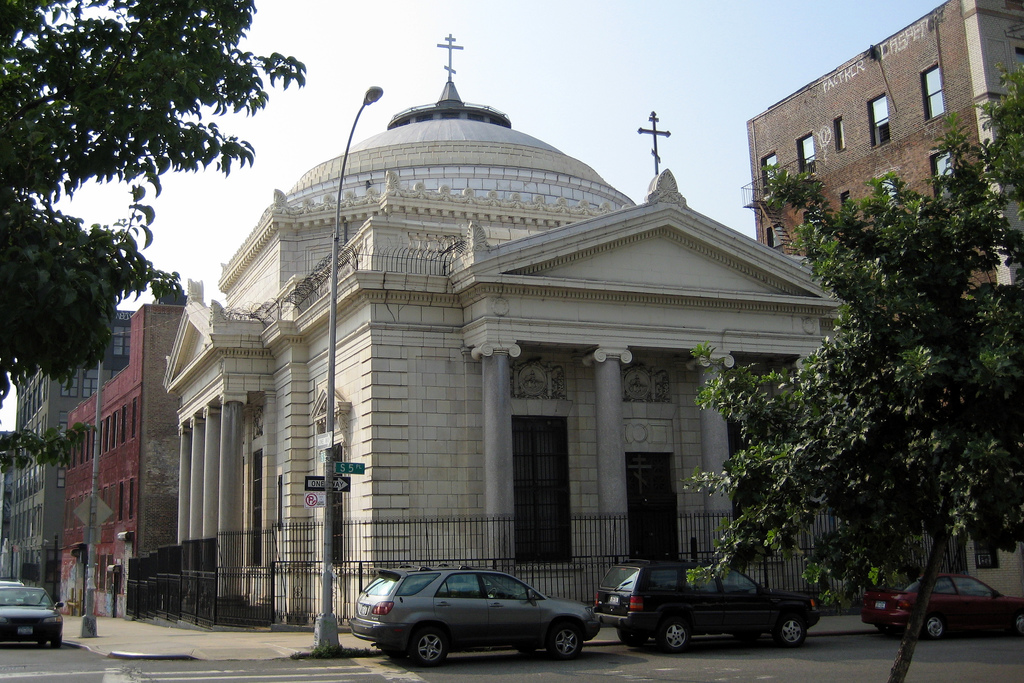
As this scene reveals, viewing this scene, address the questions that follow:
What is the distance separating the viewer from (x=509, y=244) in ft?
83.5

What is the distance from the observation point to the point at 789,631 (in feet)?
62.8

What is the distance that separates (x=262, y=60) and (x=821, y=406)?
280 inches

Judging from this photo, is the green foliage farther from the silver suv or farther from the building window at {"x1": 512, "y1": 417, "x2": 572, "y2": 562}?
the building window at {"x1": 512, "y1": 417, "x2": 572, "y2": 562}

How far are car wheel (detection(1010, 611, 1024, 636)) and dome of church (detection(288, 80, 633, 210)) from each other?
2218cm

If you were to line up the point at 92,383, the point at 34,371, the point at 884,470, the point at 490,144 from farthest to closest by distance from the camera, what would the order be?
the point at 92,383
the point at 490,144
the point at 884,470
the point at 34,371

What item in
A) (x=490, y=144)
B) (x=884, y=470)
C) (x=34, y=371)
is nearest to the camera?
(x=34, y=371)

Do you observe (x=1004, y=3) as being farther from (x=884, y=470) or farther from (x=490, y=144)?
(x=884, y=470)

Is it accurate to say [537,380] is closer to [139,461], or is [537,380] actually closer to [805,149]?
[805,149]

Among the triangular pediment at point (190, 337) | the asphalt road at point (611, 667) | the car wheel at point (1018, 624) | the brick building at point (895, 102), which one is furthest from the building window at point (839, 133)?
the triangular pediment at point (190, 337)

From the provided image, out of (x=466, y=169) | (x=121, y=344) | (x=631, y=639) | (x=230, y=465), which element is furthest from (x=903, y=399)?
(x=121, y=344)

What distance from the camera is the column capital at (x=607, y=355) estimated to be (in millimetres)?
26344

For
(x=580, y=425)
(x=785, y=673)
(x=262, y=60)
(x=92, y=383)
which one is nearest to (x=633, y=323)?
(x=580, y=425)

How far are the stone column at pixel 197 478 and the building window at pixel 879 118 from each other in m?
27.6

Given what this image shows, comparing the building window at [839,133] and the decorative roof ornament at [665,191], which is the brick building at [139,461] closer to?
the decorative roof ornament at [665,191]
